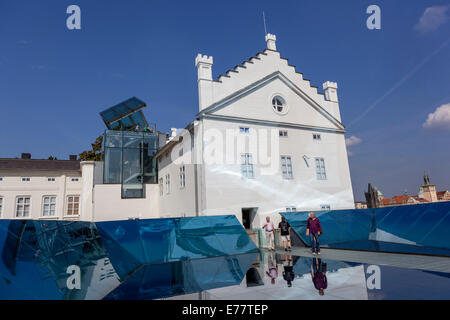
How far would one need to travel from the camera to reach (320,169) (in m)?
21.2

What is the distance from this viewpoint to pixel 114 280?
26.2 ft

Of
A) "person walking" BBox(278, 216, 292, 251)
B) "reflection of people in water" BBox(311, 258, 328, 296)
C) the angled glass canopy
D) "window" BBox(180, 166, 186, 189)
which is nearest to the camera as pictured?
"reflection of people in water" BBox(311, 258, 328, 296)

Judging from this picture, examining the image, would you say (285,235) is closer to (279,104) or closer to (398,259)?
(398,259)

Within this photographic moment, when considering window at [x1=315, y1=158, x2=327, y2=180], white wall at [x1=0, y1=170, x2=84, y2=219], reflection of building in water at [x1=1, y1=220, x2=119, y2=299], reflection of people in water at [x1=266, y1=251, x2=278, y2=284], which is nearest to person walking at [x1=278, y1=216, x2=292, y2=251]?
reflection of people in water at [x1=266, y1=251, x2=278, y2=284]

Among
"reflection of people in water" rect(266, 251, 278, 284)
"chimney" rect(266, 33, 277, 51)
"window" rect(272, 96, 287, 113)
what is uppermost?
"chimney" rect(266, 33, 277, 51)

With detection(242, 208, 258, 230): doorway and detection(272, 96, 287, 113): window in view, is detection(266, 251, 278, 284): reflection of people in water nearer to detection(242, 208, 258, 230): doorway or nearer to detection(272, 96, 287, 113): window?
detection(242, 208, 258, 230): doorway

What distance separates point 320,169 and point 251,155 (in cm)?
653

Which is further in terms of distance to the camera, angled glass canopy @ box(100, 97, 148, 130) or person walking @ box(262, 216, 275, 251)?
angled glass canopy @ box(100, 97, 148, 130)

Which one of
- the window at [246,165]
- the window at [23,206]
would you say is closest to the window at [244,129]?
the window at [246,165]

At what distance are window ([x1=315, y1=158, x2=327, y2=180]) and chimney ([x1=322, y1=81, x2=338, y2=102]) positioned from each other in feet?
19.8

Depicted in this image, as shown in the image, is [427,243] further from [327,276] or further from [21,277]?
[21,277]

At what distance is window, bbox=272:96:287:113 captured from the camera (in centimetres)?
2079

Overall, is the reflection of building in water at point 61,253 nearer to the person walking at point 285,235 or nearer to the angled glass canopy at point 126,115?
the person walking at point 285,235
